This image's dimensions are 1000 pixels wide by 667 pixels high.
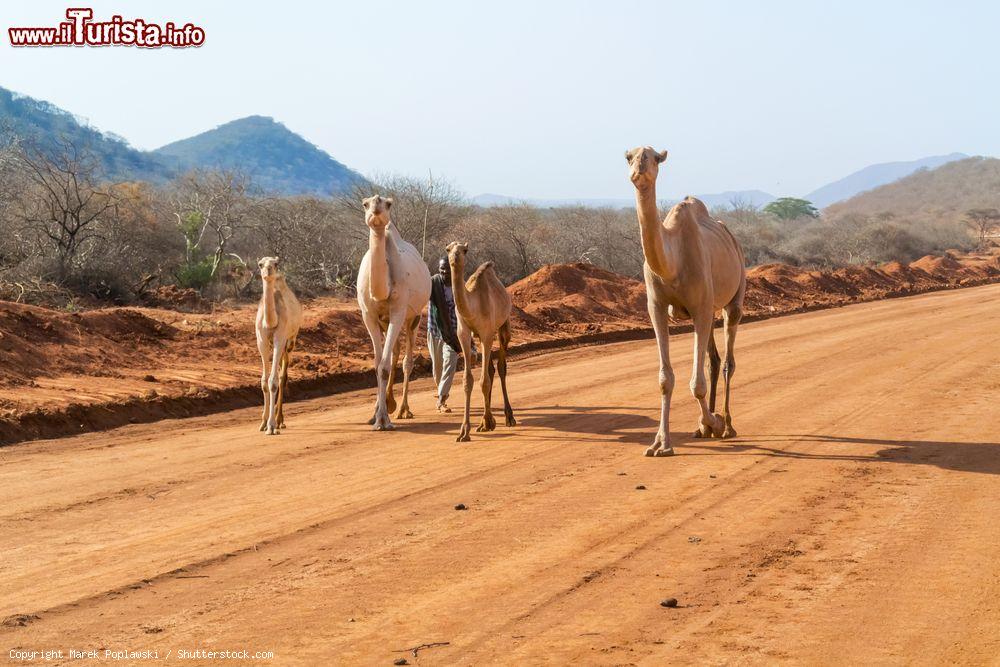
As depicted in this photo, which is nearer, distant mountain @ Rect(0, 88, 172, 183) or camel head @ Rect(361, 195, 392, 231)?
camel head @ Rect(361, 195, 392, 231)

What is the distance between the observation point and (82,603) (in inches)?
243

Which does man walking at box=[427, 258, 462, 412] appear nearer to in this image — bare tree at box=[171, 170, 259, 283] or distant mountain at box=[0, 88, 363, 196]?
bare tree at box=[171, 170, 259, 283]

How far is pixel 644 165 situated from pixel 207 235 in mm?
24481

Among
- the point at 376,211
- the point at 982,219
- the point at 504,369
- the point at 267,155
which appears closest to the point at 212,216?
the point at 376,211

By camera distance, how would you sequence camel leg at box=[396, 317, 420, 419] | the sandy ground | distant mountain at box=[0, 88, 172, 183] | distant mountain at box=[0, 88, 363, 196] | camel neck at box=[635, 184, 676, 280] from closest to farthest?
the sandy ground
camel neck at box=[635, 184, 676, 280]
camel leg at box=[396, 317, 420, 419]
distant mountain at box=[0, 88, 172, 183]
distant mountain at box=[0, 88, 363, 196]

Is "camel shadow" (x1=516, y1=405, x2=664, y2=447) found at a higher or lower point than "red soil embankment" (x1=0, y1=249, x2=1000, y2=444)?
lower

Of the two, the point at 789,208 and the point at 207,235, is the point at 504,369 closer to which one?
the point at 207,235

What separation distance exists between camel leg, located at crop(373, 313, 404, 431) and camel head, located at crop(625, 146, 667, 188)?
412 centimetres

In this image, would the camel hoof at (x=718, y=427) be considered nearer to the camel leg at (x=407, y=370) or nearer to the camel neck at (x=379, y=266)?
the camel leg at (x=407, y=370)

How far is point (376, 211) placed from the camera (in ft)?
39.1

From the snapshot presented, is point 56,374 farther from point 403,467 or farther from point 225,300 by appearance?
point 225,300

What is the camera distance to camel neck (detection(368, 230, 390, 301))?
12336mm

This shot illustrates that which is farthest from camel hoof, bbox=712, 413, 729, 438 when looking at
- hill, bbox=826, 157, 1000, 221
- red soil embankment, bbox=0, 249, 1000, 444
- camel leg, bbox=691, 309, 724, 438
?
hill, bbox=826, 157, 1000, 221

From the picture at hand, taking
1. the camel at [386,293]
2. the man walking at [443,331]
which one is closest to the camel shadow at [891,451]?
the camel at [386,293]
